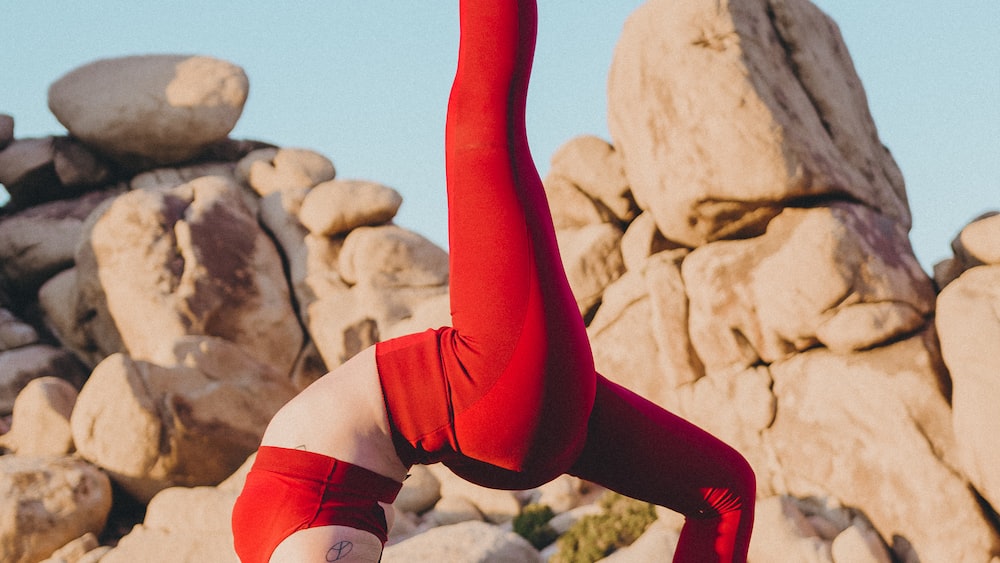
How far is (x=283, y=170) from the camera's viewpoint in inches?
692

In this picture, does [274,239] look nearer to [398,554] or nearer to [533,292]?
[398,554]

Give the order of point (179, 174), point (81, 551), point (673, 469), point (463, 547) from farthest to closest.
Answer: point (179, 174) < point (81, 551) < point (463, 547) < point (673, 469)

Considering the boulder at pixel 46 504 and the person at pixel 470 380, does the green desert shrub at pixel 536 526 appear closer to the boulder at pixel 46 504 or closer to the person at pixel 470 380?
the boulder at pixel 46 504

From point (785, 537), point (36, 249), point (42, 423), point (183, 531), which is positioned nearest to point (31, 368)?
point (36, 249)

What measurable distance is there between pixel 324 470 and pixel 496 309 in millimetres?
610

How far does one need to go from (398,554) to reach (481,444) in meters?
5.54

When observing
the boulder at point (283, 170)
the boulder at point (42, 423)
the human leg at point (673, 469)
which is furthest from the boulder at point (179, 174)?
the human leg at point (673, 469)

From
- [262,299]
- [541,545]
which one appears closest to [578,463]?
[541,545]

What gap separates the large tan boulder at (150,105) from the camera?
58.4 feet

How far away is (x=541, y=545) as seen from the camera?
8.84 meters

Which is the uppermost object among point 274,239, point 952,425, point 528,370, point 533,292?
point 533,292

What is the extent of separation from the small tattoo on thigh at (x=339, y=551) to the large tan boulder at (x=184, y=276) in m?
12.3

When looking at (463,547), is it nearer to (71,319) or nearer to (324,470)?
(324,470)

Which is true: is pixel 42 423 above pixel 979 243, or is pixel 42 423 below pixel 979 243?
below
